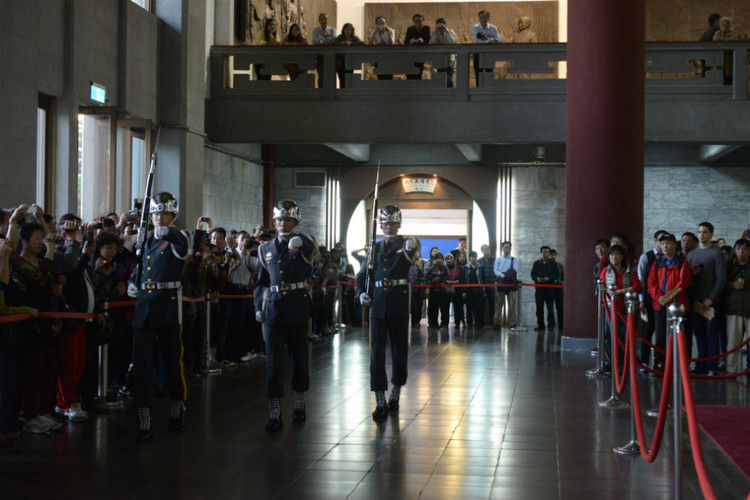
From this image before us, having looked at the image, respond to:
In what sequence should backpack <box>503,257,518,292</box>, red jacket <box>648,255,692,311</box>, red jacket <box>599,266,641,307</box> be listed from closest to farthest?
red jacket <box>648,255,692,311</box> < red jacket <box>599,266,641,307</box> < backpack <box>503,257,518,292</box>

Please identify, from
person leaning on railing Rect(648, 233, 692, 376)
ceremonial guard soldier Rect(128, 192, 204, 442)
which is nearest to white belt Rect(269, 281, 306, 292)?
ceremonial guard soldier Rect(128, 192, 204, 442)

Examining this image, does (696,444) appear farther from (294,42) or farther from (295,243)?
(294,42)

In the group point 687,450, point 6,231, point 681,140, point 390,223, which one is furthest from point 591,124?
point 6,231

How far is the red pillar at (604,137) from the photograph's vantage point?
14.6 meters

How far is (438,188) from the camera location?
23688 mm

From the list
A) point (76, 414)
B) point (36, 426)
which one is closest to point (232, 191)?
point (76, 414)

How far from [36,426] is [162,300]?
55.5 inches

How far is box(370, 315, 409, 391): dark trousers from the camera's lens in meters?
8.76

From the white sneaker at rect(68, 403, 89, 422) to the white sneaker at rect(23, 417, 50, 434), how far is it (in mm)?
491

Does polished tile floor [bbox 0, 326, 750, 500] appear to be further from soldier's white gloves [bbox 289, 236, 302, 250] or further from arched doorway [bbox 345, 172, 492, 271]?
arched doorway [bbox 345, 172, 492, 271]

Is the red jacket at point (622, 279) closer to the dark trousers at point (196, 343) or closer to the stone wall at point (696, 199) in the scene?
the dark trousers at point (196, 343)

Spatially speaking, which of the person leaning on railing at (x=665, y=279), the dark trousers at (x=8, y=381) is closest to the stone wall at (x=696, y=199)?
the person leaning on railing at (x=665, y=279)

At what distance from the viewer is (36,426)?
7.72m

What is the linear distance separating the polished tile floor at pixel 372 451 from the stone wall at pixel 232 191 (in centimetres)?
824
